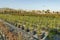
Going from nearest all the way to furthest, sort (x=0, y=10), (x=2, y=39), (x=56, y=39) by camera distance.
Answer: (x=56, y=39)
(x=2, y=39)
(x=0, y=10)

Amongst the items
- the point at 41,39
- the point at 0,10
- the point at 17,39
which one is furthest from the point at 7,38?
the point at 0,10

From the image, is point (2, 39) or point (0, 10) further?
point (0, 10)

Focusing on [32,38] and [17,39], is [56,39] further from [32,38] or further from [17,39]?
[17,39]

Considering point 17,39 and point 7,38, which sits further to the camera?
point 7,38

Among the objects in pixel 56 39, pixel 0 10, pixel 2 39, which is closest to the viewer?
pixel 56 39

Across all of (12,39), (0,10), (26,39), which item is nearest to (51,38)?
(26,39)

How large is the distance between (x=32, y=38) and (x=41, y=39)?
0.42 metres

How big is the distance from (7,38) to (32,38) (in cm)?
148

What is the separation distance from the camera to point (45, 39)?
980 centimetres

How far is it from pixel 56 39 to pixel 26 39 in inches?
51.2

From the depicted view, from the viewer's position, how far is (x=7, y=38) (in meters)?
10.8

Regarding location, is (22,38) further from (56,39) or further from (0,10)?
(0,10)

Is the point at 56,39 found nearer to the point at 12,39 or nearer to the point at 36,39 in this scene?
the point at 36,39

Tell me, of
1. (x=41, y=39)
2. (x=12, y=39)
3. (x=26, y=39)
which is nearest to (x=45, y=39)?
(x=41, y=39)
